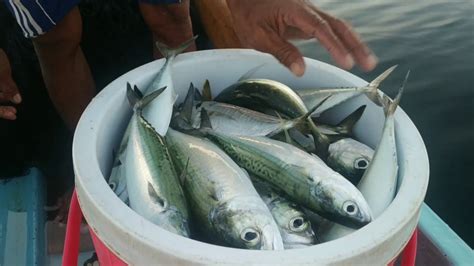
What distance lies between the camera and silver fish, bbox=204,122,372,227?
1.07 m

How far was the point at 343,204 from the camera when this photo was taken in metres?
1.07

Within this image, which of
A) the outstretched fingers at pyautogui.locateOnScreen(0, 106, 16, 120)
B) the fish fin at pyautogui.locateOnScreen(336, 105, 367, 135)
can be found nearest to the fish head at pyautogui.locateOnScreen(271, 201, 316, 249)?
the fish fin at pyautogui.locateOnScreen(336, 105, 367, 135)

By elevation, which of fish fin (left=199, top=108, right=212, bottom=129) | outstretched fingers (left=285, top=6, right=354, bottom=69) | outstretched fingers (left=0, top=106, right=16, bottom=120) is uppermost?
outstretched fingers (left=285, top=6, right=354, bottom=69)

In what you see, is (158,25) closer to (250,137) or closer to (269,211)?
(250,137)

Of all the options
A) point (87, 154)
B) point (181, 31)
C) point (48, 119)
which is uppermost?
Result: point (87, 154)

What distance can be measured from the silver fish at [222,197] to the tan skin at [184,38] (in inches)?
11.8

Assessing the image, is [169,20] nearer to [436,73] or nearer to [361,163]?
[361,163]

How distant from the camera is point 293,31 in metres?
1.37

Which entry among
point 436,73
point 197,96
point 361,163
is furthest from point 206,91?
point 436,73

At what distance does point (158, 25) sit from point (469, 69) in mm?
2493

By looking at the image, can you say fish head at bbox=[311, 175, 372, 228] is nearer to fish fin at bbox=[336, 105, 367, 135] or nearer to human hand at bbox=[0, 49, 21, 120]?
fish fin at bbox=[336, 105, 367, 135]

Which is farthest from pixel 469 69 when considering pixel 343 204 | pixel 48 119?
pixel 343 204

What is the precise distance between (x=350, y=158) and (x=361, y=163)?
0.03m

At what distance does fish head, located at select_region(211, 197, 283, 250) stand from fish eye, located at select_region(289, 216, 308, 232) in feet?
0.20
